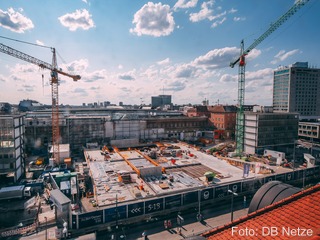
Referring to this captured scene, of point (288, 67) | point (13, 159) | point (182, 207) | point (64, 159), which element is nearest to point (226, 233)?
point (182, 207)

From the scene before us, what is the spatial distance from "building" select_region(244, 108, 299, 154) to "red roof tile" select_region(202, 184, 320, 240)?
180ft

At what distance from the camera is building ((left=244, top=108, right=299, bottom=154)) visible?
59250 mm

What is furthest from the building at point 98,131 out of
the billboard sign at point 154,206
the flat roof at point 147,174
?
the billboard sign at point 154,206

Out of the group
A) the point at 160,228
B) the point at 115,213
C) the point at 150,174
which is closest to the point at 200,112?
the point at 150,174

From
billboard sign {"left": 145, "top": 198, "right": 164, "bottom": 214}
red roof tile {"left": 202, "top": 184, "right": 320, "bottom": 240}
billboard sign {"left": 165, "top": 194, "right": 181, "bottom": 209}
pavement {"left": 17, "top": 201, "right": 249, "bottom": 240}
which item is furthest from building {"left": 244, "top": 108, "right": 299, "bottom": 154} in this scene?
red roof tile {"left": 202, "top": 184, "right": 320, "bottom": 240}

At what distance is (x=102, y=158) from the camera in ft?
163

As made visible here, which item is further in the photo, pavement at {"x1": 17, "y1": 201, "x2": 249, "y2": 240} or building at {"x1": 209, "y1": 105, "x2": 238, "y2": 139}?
building at {"x1": 209, "y1": 105, "x2": 238, "y2": 139}

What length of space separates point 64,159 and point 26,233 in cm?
2832

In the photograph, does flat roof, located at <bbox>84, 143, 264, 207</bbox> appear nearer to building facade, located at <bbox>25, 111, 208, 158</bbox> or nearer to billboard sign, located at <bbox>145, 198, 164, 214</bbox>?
billboard sign, located at <bbox>145, 198, 164, 214</bbox>

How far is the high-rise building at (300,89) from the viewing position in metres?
132

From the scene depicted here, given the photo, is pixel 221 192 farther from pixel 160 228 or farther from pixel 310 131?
pixel 310 131

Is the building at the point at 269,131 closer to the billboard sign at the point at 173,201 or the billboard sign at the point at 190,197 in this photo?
the billboard sign at the point at 190,197

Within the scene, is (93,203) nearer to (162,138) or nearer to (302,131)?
(162,138)

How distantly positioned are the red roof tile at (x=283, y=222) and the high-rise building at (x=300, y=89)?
146744 millimetres
